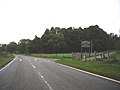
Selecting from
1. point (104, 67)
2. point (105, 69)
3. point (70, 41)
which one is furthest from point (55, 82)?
point (70, 41)

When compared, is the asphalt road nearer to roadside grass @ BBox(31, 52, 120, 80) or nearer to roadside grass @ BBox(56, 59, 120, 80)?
roadside grass @ BBox(56, 59, 120, 80)

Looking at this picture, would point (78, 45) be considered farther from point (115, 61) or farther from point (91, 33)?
point (115, 61)

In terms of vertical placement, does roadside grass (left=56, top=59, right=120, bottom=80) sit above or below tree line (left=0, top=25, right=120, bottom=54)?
below

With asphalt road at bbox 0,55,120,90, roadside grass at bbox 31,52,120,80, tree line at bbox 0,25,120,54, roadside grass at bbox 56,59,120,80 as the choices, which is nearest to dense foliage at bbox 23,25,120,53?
tree line at bbox 0,25,120,54

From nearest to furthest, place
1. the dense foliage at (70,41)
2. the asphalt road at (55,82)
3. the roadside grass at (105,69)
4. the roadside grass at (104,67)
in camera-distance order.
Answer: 1. the asphalt road at (55,82)
2. the roadside grass at (105,69)
3. the roadside grass at (104,67)
4. the dense foliage at (70,41)

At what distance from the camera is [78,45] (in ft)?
402

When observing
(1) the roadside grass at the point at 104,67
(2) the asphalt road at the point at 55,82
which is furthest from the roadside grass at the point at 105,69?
(2) the asphalt road at the point at 55,82

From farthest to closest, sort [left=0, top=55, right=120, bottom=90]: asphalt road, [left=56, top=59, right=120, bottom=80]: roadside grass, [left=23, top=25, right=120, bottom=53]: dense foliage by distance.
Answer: [left=23, top=25, right=120, bottom=53]: dense foliage
[left=56, top=59, right=120, bottom=80]: roadside grass
[left=0, top=55, right=120, bottom=90]: asphalt road

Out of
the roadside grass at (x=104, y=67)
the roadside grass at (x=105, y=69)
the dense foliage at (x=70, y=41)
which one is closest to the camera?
the roadside grass at (x=105, y=69)

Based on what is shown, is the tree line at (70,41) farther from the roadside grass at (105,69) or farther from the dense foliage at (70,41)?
the roadside grass at (105,69)

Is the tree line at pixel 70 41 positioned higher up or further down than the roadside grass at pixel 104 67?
higher up

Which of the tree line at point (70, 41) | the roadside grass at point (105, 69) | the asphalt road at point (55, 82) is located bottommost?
the asphalt road at point (55, 82)

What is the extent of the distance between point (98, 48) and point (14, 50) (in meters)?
98.6

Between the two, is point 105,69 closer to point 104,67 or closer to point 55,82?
point 104,67
